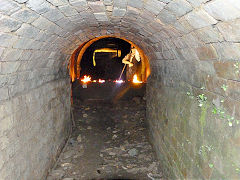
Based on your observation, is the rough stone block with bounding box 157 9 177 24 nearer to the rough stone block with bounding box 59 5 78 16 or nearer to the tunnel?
the tunnel

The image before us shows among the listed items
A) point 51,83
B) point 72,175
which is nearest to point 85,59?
Result: point 51,83

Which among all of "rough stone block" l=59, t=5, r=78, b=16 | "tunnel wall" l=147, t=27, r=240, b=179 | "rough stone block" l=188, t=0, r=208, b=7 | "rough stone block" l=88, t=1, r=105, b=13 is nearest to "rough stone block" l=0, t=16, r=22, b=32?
"rough stone block" l=59, t=5, r=78, b=16

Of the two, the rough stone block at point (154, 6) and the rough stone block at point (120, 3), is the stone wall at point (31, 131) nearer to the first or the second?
the rough stone block at point (120, 3)

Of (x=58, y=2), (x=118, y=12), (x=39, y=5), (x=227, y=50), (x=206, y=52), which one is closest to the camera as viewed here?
(x=227, y=50)

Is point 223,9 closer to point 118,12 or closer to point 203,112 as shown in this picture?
point 203,112

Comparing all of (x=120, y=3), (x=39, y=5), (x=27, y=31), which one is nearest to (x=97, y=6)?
(x=120, y=3)

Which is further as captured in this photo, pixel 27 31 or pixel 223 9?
pixel 27 31

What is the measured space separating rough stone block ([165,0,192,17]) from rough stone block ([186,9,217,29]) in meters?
0.07

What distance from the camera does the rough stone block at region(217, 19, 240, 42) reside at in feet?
5.56

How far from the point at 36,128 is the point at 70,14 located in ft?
8.32

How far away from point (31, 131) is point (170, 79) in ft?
10.4

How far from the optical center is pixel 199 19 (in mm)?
2094

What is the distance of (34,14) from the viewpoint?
7.67ft

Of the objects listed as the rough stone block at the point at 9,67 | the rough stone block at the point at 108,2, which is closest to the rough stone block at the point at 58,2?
the rough stone block at the point at 108,2
